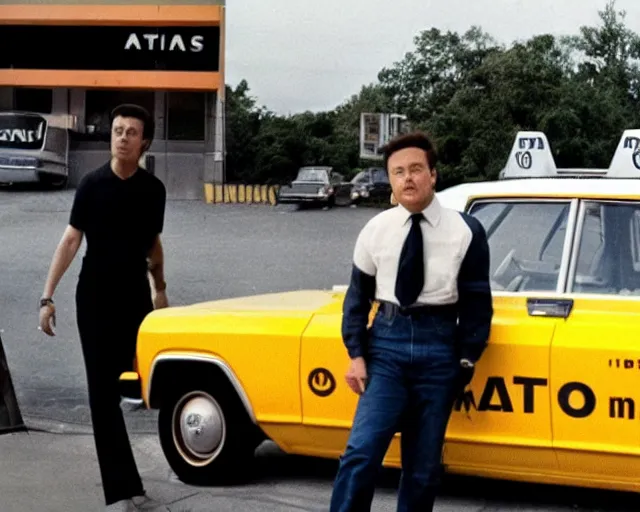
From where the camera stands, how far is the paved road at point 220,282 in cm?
593

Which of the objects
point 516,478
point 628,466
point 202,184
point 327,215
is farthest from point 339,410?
point 202,184

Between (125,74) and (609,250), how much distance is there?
35.3 m

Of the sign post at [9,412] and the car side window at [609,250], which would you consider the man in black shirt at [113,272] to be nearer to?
the sign post at [9,412]

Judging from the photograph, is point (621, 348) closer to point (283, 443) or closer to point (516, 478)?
point (516, 478)

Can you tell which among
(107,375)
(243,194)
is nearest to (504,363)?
(107,375)

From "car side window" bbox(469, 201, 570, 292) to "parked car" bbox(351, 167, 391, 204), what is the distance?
3303cm

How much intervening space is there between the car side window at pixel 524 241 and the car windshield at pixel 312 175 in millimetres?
31909

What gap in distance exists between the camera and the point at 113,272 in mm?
5801

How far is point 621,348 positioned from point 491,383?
0.57 m

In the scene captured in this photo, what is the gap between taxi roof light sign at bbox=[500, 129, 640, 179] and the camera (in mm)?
7320

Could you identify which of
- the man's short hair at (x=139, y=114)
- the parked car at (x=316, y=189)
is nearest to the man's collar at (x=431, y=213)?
the man's short hair at (x=139, y=114)

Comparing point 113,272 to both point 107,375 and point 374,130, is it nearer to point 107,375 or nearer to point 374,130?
point 107,375

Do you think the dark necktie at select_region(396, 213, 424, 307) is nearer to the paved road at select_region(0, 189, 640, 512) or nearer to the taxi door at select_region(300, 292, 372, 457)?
the taxi door at select_region(300, 292, 372, 457)

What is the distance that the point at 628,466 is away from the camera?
16.9 feet
